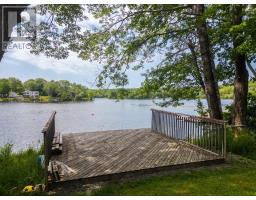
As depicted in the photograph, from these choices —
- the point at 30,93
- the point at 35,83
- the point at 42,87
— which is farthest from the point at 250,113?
the point at 30,93

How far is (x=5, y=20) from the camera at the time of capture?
4.85 metres

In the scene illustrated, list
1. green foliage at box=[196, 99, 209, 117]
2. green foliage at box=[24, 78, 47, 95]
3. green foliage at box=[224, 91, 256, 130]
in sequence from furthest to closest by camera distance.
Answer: green foliage at box=[24, 78, 47, 95] < green foliage at box=[196, 99, 209, 117] < green foliage at box=[224, 91, 256, 130]

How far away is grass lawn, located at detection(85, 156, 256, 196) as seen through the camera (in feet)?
16.6

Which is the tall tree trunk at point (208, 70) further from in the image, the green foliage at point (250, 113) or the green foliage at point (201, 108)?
the green foliage at point (201, 108)

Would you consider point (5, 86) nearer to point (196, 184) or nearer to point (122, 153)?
point (122, 153)

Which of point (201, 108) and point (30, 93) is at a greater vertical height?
point (30, 93)

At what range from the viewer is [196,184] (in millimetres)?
5438

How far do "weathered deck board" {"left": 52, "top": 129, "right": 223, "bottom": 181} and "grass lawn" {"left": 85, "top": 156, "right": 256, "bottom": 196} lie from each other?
0.50 metres

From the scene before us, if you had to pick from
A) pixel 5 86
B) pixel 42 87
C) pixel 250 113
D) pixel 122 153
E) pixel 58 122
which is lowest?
pixel 58 122

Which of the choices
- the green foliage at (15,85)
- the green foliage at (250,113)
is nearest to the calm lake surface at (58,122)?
the green foliage at (250,113)

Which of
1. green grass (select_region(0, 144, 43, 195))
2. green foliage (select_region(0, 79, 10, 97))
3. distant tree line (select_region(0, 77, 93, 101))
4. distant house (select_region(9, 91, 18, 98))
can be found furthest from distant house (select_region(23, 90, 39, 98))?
green grass (select_region(0, 144, 43, 195))

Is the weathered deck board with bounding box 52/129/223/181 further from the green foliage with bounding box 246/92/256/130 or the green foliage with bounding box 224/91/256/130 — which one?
the green foliage with bounding box 246/92/256/130

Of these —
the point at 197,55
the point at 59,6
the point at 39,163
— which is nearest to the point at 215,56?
the point at 197,55

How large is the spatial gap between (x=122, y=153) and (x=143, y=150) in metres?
0.60
